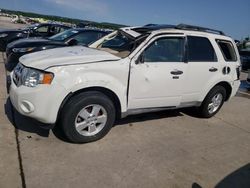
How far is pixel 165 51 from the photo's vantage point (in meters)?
4.68

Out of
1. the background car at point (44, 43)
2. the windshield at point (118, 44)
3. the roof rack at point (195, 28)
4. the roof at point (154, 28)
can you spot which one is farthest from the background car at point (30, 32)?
the roof rack at point (195, 28)

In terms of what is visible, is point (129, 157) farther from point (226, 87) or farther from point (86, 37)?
point (86, 37)

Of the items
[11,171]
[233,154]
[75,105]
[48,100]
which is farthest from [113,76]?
[233,154]

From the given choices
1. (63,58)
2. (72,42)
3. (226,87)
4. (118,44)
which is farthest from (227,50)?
(72,42)

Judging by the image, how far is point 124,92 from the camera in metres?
4.23

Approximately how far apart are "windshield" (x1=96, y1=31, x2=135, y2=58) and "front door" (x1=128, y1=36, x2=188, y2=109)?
0.26 metres

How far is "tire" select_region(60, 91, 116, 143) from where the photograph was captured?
3828mm

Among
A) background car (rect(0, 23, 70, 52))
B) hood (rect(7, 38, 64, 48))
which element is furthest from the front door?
background car (rect(0, 23, 70, 52))

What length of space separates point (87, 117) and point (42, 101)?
0.70 m

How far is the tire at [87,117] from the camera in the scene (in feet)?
12.6

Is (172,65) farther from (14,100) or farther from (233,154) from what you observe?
(14,100)

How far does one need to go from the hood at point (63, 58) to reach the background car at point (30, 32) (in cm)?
775

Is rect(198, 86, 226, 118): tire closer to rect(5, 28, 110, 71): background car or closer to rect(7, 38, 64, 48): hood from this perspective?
rect(5, 28, 110, 71): background car

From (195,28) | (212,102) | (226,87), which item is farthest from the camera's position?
(226,87)
